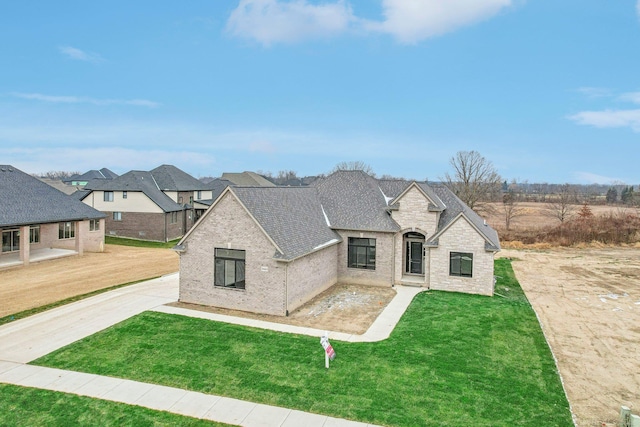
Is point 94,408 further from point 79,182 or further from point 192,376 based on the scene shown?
point 79,182

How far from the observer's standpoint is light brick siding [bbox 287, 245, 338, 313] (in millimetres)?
18594

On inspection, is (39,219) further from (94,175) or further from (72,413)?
(94,175)

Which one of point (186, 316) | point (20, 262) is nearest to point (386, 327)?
point (186, 316)

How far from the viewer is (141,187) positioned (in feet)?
144

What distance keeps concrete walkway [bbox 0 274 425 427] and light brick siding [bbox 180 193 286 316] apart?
1.16m

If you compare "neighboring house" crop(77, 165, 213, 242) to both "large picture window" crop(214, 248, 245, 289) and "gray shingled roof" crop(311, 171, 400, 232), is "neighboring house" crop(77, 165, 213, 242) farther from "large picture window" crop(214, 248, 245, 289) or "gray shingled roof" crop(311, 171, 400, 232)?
"large picture window" crop(214, 248, 245, 289)

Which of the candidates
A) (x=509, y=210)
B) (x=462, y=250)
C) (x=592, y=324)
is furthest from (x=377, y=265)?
(x=509, y=210)

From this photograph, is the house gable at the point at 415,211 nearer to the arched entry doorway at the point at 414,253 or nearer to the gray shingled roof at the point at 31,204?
the arched entry doorway at the point at 414,253

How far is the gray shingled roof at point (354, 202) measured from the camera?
2430cm

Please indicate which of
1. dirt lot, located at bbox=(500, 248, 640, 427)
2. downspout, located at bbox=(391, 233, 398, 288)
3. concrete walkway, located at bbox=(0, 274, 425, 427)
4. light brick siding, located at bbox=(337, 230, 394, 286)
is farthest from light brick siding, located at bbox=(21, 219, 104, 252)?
dirt lot, located at bbox=(500, 248, 640, 427)

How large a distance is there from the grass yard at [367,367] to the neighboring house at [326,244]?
8.33 ft

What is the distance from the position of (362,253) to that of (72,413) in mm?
16998

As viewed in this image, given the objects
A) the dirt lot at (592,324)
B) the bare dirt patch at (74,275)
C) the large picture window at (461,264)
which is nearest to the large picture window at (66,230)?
the bare dirt patch at (74,275)

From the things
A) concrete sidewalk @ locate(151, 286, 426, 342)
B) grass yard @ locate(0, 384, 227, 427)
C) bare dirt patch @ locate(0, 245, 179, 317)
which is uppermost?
bare dirt patch @ locate(0, 245, 179, 317)
